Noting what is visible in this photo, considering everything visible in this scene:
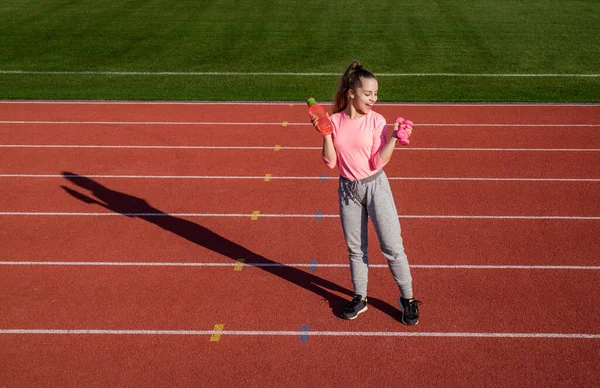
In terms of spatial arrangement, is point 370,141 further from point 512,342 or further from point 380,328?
point 512,342

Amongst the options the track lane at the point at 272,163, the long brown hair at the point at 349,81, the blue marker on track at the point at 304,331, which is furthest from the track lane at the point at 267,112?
the long brown hair at the point at 349,81

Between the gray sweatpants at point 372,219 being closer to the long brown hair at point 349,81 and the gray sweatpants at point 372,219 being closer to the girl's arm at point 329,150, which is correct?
the girl's arm at point 329,150

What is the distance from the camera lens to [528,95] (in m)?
11.8

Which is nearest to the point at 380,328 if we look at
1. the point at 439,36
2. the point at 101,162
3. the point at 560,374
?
the point at 560,374

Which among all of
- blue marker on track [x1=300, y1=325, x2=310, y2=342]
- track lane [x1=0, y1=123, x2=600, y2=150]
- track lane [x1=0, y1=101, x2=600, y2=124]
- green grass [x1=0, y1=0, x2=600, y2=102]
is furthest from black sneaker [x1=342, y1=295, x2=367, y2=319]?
green grass [x1=0, y1=0, x2=600, y2=102]

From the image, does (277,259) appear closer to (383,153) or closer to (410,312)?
(410,312)

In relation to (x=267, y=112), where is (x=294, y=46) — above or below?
below

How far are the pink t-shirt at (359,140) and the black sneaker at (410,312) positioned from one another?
3.96ft

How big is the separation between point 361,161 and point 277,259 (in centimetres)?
199

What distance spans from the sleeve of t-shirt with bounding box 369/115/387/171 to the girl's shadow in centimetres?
142

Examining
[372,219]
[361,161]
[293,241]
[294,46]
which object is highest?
[361,161]

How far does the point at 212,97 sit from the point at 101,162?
3.49 meters

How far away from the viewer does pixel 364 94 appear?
4465mm

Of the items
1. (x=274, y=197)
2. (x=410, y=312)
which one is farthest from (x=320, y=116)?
(x=274, y=197)
